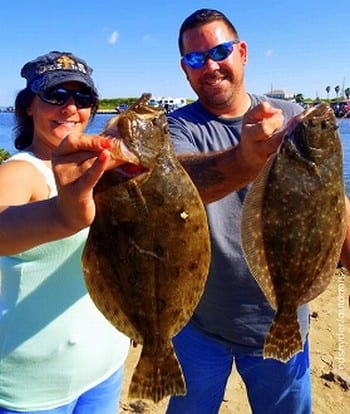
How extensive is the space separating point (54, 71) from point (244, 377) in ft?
8.96

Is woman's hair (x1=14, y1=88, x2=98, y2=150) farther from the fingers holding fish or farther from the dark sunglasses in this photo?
the fingers holding fish

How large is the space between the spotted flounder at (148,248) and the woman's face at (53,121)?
0.98 metres

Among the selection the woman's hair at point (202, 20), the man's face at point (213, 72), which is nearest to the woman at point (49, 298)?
the man's face at point (213, 72)

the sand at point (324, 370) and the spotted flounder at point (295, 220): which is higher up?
the spotted flounder at point (295, 220)

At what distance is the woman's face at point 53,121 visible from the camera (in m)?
2.89

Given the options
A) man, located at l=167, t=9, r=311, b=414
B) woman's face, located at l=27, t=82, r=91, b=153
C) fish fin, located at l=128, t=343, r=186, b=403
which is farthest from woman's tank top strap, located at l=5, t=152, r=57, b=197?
man, located at l=167, t=9, r=311, b=414

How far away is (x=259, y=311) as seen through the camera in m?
3.89

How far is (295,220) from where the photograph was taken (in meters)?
2.36

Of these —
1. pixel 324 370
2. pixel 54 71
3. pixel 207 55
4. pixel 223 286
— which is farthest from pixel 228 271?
pixel 324 370

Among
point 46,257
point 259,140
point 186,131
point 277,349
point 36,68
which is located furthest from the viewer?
point 186,131

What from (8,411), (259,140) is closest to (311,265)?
(259,140)

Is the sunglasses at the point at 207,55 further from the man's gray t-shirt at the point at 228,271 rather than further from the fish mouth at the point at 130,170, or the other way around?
the fish mouth at the point at 130,170

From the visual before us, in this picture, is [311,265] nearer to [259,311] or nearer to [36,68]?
[259,311]

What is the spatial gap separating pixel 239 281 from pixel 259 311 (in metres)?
0.30
